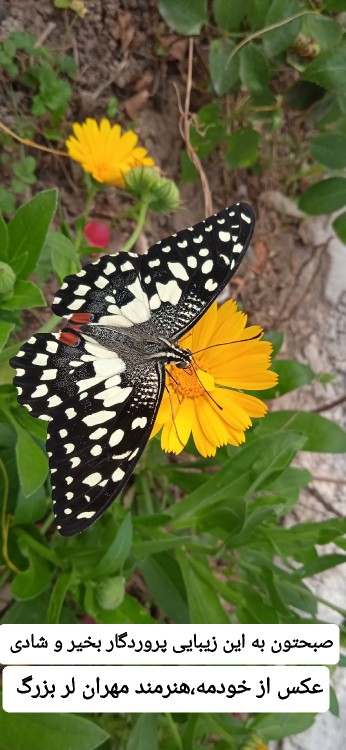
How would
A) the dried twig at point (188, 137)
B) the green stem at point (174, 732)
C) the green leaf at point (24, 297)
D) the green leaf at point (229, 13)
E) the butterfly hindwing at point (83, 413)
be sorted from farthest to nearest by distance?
the dried twig at point (188, 137) < the green leaf at point (229, 13) < the green stem at point (174, 732) < the green leaf at point (24, 297) < the butterfly hindwing at point (83, 413)

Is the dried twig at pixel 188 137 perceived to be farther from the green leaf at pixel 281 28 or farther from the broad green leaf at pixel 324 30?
the broad green leaf at pixel 324 30

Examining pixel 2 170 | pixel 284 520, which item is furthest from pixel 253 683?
pixel 2 170

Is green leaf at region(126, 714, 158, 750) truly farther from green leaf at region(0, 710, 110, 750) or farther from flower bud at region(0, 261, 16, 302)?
flower bud at region(0, 261, 16, 302)

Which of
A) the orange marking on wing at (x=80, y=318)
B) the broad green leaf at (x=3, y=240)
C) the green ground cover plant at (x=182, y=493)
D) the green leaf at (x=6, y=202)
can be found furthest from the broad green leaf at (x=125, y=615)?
the green leaf at (x=6, y=202)

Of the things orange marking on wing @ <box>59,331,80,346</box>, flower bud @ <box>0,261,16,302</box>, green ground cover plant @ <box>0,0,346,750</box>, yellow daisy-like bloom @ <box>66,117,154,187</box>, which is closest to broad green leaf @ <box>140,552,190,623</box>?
green ground cover plant @ <box>0,0,346,750</box>

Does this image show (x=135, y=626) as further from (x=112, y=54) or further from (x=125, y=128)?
(x=112, y=54)

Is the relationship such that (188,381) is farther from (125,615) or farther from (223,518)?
(125,615)
